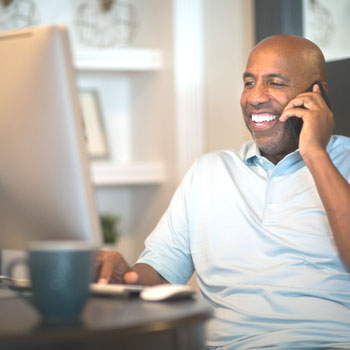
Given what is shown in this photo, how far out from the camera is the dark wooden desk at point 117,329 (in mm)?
721

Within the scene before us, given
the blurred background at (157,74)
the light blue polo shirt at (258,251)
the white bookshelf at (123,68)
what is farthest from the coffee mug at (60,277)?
the white bookshelf at (123,68)

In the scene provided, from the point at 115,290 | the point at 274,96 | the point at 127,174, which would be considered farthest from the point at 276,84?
the point at 127,174

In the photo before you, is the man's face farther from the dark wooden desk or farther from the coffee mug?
the coffee mug

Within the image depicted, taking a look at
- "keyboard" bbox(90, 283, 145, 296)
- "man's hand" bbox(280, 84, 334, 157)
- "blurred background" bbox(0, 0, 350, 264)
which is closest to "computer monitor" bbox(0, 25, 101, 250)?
"keyboard" bbox(90, 283, 145, 296)

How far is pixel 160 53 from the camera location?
3000 mm

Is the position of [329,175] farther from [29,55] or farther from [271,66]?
[29,55]

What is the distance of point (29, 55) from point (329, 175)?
0.69 m

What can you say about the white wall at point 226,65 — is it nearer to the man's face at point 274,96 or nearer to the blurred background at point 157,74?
the blurred background at point 157,74

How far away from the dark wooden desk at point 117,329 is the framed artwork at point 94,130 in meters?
2.29

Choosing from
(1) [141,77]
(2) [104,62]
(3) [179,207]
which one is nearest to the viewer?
(3) [179,207]

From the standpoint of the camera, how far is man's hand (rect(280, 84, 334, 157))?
4.75ft

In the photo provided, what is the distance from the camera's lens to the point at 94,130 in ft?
10.4

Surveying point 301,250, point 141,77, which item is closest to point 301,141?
point 301,250

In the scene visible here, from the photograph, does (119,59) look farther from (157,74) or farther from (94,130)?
(94,130)
